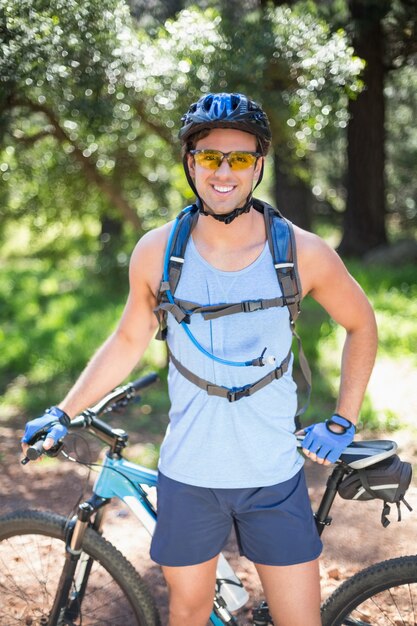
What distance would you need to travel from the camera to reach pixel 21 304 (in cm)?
1127

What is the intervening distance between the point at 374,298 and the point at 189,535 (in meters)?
7.35

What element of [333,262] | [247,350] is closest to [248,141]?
[333,262]

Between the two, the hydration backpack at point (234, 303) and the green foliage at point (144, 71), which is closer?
the hydration backpack at point (234, 303)

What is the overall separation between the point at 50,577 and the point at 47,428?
92cm

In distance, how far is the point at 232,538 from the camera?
162 inches

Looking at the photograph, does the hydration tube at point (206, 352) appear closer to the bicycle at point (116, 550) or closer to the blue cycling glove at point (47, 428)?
the bicycle at point (116, 550)

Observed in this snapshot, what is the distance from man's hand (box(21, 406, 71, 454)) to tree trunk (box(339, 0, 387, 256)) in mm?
7981

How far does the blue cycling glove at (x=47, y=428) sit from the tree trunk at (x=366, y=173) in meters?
7.96

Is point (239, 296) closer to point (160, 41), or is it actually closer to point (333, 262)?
point (333, 262)

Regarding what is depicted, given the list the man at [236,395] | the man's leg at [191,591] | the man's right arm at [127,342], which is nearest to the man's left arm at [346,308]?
the man at [236,395]

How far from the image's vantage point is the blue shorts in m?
2.11

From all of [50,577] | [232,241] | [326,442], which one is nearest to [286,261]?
[232,241]

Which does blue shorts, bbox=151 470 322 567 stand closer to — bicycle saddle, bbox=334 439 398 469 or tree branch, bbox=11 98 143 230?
bicycle saddle, bbox=334 439 398 469

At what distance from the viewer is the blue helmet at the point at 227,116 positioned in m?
2.16
